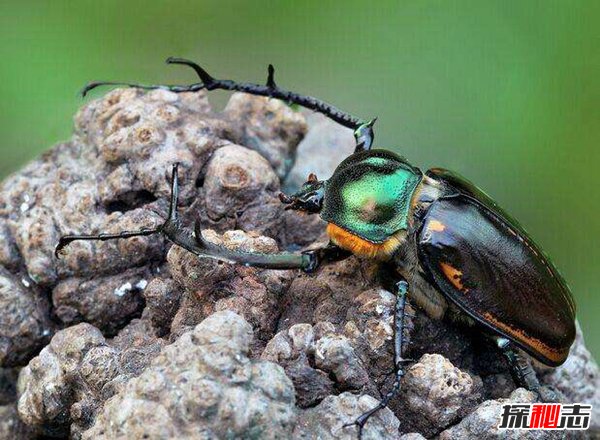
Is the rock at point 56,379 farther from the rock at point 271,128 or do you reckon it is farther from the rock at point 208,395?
the rock at point 271,128

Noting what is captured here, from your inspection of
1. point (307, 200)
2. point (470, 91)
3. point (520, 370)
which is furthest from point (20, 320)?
point (470, 91)

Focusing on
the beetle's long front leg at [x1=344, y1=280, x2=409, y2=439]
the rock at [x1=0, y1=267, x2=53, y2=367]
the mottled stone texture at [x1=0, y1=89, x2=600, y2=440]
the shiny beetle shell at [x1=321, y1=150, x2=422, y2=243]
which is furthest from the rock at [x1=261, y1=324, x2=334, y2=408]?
the rock at [x1=0, y1=267, x2=53, y2=367]

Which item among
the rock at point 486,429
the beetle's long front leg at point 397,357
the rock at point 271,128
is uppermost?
the rock at point 271,128

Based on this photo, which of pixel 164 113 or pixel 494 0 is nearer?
pixel 164 113

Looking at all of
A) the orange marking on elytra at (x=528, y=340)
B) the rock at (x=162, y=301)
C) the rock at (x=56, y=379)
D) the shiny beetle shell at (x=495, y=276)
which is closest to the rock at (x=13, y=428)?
the rock at (x=56, y=379)

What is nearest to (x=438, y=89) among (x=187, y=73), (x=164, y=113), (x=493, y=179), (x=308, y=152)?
(x=493, y=179)

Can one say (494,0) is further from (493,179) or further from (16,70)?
(16,70)

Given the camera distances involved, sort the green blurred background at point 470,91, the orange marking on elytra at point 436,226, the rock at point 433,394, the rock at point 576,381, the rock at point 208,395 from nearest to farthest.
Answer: the rock at point 208,395 → the rock at point 433,394 → the orange marking on elytra at point 436,226 → the rock at point 576,381 → the green blurred background at point 470,91
